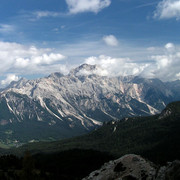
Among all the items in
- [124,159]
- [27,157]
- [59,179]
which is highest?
[27,157]

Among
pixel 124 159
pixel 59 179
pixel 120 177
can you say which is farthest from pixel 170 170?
pixel 59 179

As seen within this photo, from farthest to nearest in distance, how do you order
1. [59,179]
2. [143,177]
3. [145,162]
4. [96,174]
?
[59,179] → [96,174] → [145,162] → [143,177]

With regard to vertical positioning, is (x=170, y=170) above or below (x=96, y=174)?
above

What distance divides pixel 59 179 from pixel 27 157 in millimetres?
91950

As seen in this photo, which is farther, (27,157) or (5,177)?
(5,177)

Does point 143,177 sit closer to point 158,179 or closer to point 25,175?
point 158,179

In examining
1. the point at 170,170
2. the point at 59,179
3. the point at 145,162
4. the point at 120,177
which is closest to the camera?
the point at 170,170

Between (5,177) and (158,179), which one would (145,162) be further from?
(5,177)

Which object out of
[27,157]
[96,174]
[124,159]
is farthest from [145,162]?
[27,157]

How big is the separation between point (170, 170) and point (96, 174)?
4598cm

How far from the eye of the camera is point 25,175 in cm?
9294

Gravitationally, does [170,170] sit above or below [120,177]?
above

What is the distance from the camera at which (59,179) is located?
177875 mm

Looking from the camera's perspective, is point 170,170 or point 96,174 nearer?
point 170,170
